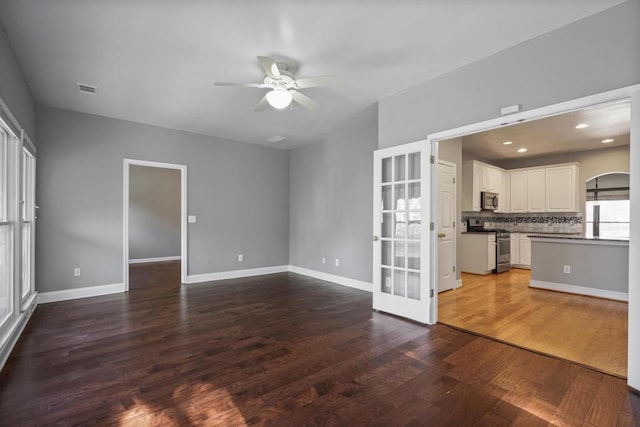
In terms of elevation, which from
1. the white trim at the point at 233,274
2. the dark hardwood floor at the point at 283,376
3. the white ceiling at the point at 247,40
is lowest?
the dark hardwood floor at the point at 283,376

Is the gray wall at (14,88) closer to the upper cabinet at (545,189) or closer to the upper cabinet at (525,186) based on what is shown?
the upper cabinet at (525,186)

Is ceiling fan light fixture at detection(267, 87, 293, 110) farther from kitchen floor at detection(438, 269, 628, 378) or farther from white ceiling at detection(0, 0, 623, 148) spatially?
kitchen floor at detection(438, 269, 628, 378)

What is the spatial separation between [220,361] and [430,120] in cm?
323

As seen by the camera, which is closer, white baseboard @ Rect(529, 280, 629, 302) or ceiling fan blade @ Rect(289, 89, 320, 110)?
ceiling fan blade @ Rect(289, 89, 320, 110)

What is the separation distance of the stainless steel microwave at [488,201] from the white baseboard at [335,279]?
3.73 meters

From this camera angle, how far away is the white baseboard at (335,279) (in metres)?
5.10

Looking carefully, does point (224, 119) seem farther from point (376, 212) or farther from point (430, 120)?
point (430, 120)

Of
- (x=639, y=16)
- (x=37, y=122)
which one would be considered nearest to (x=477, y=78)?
(x=639, y=16)

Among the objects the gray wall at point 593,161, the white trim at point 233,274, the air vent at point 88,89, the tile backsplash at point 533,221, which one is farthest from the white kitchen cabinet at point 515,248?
the air vent at point 88,89

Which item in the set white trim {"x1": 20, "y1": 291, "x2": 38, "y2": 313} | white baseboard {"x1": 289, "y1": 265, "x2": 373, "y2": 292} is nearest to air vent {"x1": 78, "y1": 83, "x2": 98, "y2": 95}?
white trim {"x1": 20, "y1": 291, "x2": 38, "y2": 313}

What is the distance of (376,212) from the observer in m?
3.96

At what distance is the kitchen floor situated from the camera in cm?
273

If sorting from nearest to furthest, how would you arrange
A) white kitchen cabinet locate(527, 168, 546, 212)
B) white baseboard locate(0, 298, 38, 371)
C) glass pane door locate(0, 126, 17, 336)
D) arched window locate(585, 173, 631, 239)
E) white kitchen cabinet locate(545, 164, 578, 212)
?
white baseboard locate(0, 298, 38, 371) < glass pane door locate(0, 126, 17, 336) < white kitchen cabinet locate(545, 164, 578, 212) < arched window locate(585, 173, 631, 239) < white kitchen cabinet locate(527, 168, 546, 212)

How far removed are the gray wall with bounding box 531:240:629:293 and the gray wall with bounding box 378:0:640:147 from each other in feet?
11.6
